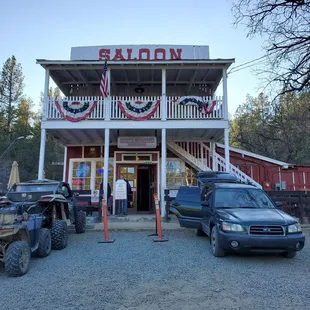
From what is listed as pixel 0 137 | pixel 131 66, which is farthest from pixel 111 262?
pixel 0 137

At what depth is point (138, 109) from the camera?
12430 millimetres

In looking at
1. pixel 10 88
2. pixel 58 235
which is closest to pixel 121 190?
pixel 58 235

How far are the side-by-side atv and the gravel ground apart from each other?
310mm

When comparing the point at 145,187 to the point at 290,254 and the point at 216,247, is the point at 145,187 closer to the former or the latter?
the point at 216,247

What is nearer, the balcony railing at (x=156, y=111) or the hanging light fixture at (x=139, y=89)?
the balcony railing at (x=156, y=111)

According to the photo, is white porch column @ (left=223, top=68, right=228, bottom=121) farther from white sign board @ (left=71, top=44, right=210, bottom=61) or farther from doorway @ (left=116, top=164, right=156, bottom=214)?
doorway @ (left=116, top=164, right=156, bottom=214)

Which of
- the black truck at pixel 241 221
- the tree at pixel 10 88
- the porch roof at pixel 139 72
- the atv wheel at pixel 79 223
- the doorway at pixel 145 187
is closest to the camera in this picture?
the black truck at pixel 241 221

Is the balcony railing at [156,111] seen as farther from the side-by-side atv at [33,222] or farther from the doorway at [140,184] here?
the side-by-side atv at [33,222]

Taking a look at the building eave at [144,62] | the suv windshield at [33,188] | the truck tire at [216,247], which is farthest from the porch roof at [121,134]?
the truck tire at [216,247]

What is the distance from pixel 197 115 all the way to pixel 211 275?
27.4 feet

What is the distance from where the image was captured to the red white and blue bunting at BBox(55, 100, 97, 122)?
486 inches

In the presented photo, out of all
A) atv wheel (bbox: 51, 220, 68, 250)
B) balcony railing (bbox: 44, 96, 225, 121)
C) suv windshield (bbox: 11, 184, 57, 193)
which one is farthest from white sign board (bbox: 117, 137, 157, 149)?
atv wheel (bbox: 51, 220, 68, 250)

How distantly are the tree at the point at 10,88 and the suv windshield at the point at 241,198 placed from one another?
1477 inches

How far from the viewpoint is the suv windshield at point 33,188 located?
331 inches
